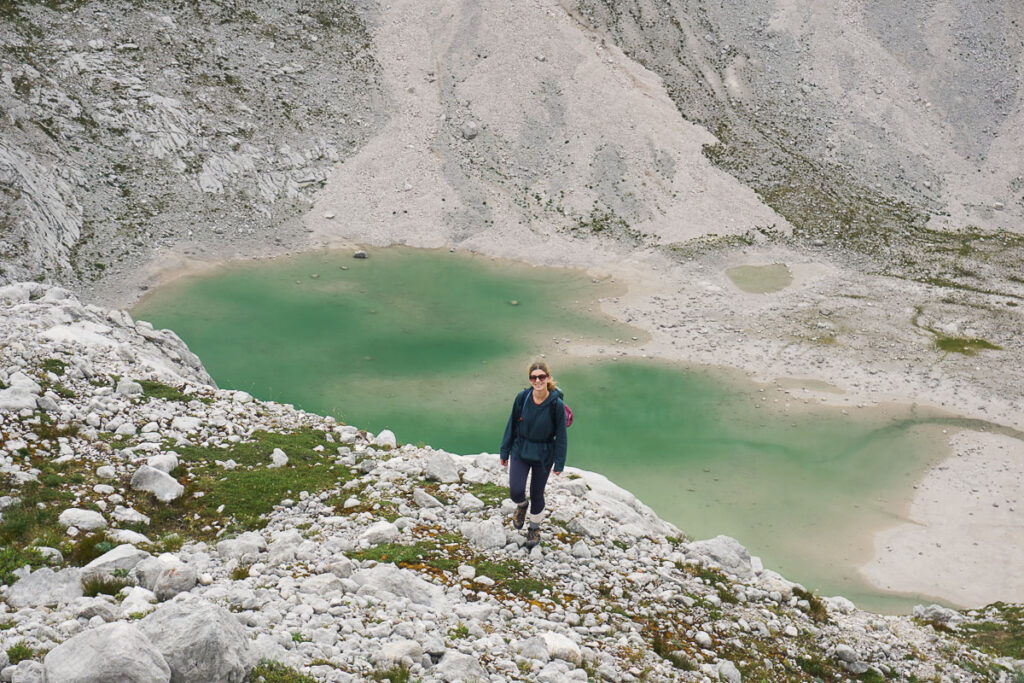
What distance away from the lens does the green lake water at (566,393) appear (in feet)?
87.1

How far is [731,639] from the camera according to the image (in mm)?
13219

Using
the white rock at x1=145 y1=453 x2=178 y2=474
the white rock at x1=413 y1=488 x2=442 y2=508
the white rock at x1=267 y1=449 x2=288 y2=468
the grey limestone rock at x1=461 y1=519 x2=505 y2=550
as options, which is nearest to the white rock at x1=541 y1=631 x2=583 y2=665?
the grey limestone rock at x1=461 y1=519 x2=505 y2=550

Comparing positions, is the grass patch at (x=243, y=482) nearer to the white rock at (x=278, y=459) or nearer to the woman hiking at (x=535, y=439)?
the white rock at (x=278, y=459)

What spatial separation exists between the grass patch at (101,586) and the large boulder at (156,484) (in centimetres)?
423

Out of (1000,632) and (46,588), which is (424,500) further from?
(1000,632)

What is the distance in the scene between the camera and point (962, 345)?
37438mm


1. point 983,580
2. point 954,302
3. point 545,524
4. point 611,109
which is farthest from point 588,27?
point 545,524

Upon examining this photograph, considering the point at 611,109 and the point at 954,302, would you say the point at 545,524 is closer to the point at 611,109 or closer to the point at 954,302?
the point at 954,302

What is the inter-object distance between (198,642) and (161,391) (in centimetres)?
1143

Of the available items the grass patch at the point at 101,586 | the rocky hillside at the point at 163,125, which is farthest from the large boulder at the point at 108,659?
the rocky hillside at the point at 163,125

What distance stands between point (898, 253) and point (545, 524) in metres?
37.7

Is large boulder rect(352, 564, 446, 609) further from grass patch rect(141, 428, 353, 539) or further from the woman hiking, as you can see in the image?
grass patch rect(141, 428, 353, 539)

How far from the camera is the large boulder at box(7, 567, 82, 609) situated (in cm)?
987

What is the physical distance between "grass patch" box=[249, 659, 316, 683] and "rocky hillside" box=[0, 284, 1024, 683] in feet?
0.08
